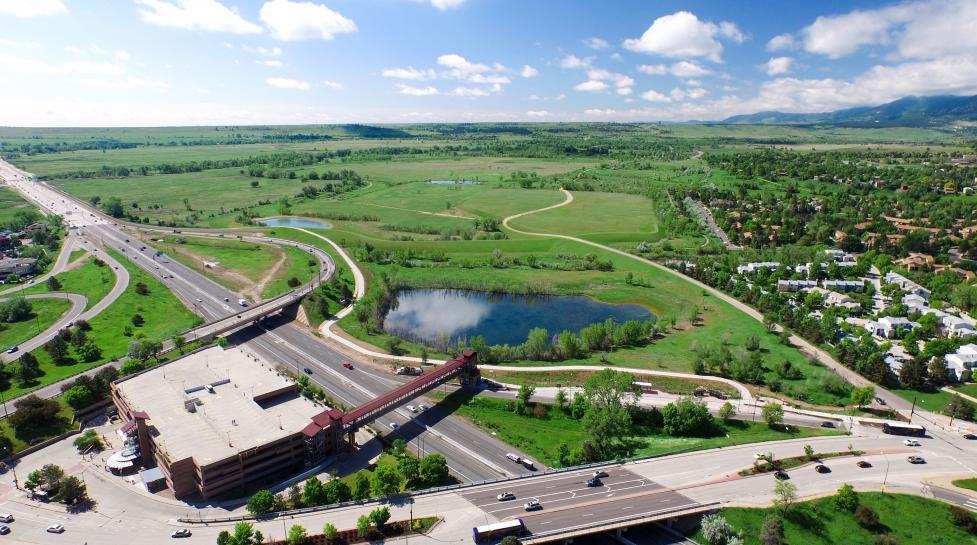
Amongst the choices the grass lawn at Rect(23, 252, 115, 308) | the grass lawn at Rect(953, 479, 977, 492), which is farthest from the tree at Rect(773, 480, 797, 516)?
the grass lawn at Rect(23, 252, 115, 308)

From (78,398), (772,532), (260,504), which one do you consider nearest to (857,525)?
(772,532)

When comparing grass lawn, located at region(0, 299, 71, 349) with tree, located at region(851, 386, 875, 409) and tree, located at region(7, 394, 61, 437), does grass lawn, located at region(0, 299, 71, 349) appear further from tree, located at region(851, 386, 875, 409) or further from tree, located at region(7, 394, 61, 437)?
tree, located at region(851, 386, 875, 409)

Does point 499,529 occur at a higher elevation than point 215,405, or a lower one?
lower

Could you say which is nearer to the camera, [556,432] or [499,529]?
[499,529]

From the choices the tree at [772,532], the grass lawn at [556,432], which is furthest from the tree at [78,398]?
the tree at [772,532]

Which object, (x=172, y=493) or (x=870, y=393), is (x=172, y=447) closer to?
(x=172, y=493)

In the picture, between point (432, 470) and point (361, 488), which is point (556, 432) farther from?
point (361, 488)
